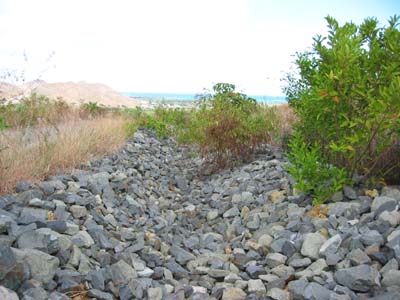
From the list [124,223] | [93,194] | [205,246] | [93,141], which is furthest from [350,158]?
[93,141]

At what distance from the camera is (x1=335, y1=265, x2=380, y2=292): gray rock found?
2564mm

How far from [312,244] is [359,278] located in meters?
0.61

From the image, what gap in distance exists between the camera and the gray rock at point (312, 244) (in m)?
3.10

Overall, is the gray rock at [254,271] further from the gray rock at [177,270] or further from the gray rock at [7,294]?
the gray rock at [7,294]

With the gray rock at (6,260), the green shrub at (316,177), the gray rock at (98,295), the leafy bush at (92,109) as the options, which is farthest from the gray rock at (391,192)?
the leafy bush at (92,109)

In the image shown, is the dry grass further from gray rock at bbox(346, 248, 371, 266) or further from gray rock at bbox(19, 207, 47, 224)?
gray rock at bbox(346, 248, 371, 266)

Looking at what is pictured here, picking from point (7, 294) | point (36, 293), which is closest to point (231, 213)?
point (36, 293)

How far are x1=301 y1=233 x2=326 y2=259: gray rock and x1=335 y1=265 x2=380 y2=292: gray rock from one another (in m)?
0.39

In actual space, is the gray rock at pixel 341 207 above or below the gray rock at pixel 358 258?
above

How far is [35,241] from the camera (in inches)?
105

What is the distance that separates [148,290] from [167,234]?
1222 millimetres

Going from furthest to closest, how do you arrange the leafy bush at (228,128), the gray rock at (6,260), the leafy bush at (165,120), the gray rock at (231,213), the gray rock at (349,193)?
the leafy bush at (165,120) → the leafy bush at (228,128) → the gray rock at (231,213) → the gray rock at (349,193) → the gray rock at (6,260)

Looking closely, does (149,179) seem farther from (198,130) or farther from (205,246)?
(205,246)

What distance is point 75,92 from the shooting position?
976 inches
